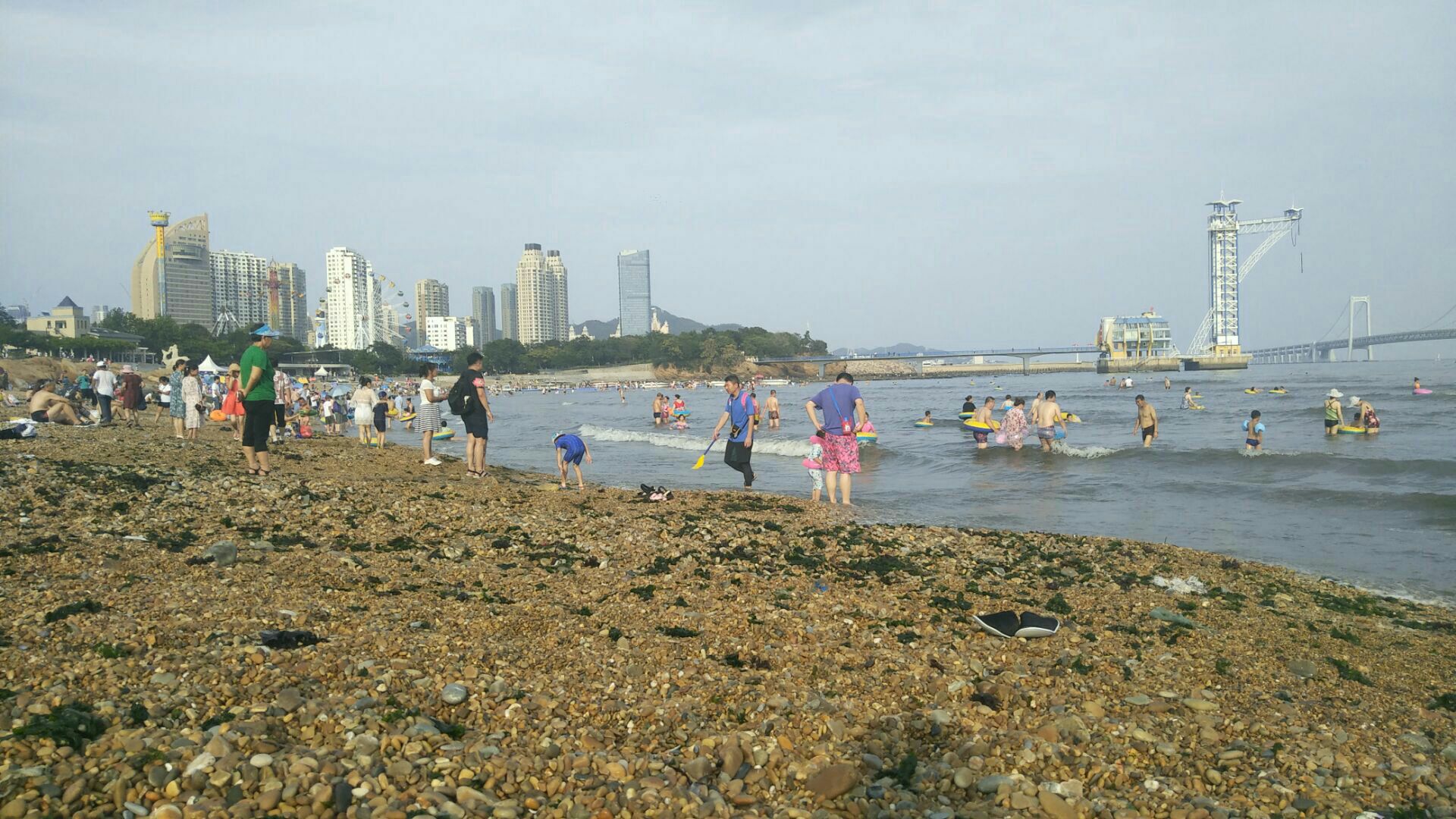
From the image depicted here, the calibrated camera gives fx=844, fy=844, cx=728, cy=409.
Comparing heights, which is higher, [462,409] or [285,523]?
[462,409]

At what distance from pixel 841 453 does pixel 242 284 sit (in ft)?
582

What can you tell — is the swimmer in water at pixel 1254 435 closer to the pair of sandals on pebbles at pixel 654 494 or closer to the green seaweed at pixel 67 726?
the pair of sandals on pebbles at pixel 654 494

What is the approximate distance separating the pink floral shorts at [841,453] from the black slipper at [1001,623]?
Answer: 17.5ft

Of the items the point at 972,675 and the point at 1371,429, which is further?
the point at 1371,429

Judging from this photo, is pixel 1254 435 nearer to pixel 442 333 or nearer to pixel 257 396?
pixel 257 396

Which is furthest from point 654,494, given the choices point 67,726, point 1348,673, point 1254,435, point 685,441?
point 1254,435

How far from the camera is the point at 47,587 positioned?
4641 millimetres

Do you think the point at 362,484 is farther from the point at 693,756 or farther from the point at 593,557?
the point at 693,756

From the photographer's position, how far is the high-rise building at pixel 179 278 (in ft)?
467

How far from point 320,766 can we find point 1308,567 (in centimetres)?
926

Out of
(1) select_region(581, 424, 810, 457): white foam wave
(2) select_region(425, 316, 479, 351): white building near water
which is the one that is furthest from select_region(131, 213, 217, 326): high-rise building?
(1) select_region(581, 424, 810, 457): white foam wave

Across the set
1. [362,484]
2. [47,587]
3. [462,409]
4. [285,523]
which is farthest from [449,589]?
[462,409]

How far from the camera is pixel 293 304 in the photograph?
17925 centimetres

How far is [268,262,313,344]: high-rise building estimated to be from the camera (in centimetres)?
16212
